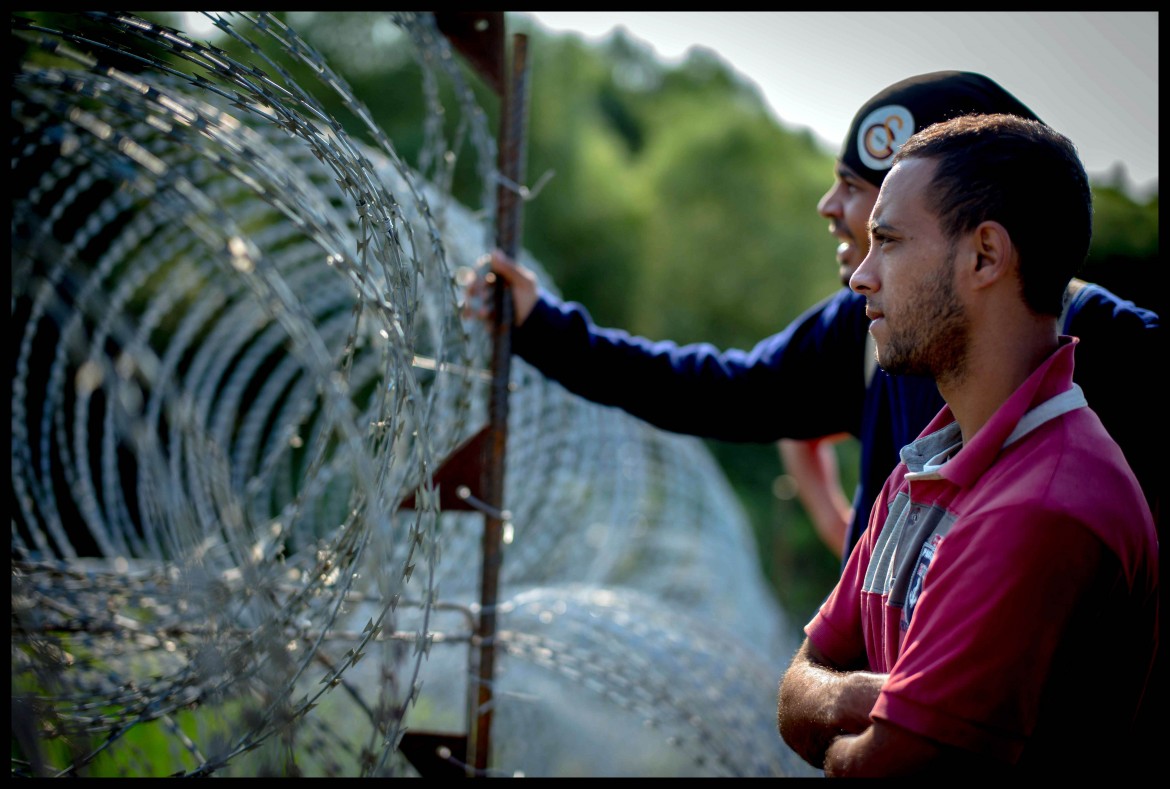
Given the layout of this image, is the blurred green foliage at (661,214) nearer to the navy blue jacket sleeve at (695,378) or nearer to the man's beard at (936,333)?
the navy blue jacket sleeve at (695,378)

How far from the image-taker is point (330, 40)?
15156mm

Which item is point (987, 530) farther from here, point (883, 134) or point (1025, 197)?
point (883, 134)

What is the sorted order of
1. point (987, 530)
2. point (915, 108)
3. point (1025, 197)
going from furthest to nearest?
point (915, 108) < point (1025, 197) < point (987, 530)

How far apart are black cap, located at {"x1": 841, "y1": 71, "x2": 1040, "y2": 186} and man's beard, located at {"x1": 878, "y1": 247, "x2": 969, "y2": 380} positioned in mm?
637

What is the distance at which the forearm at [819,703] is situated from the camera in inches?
46.3

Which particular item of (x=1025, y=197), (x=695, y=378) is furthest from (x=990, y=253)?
(x=695, y=378)

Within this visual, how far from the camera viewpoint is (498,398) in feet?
7.55

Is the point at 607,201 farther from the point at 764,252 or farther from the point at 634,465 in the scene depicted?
the point at 634,465

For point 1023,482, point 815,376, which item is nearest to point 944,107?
point 815,376

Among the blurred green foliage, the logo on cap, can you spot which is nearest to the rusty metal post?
the logo on cap

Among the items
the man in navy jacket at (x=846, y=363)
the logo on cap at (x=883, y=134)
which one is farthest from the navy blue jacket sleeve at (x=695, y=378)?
the logo on cap at (x=883, y=134)

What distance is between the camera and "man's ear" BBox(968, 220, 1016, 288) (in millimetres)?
1176

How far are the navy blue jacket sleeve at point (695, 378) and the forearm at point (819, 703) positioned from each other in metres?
0.87

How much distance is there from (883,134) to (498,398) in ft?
3.53
